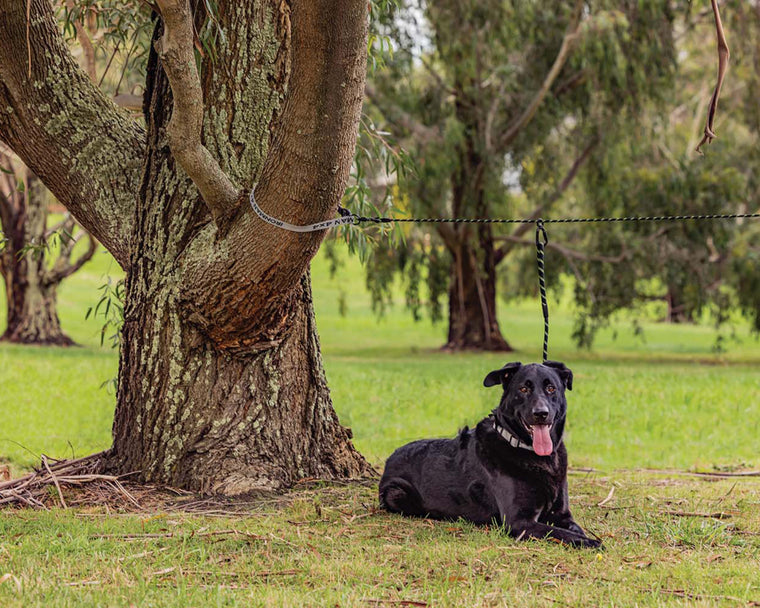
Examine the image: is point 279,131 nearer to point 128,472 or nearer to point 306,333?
point 306,333

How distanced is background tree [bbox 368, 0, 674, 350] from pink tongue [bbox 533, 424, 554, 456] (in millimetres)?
12623

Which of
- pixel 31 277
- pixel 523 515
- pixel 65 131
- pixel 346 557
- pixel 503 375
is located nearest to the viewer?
pixel 346 557

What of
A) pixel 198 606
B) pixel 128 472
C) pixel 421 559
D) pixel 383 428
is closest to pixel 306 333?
pixel 128 472

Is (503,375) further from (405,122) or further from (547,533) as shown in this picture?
(405,122)

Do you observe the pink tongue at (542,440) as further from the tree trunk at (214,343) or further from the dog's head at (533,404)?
the tree trunk at (214,343)

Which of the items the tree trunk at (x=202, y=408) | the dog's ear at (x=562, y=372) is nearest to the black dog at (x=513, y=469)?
the dog's ear at (x=562, y=372)

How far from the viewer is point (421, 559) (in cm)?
402

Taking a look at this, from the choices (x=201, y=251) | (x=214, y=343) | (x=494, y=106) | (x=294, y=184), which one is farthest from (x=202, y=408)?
(x=494, y=106)

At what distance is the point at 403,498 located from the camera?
4.99 meters

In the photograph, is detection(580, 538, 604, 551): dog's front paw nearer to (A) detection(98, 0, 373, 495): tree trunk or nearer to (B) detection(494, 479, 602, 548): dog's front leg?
(B) detection(494, 479, 602, 548): dog's front leg

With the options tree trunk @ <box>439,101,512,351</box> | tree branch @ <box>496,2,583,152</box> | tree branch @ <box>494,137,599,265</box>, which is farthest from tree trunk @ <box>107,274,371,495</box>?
tree branch @ <box>494,137,599,265</box>

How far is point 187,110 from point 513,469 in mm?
2346

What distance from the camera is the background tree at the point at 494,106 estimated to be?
1655 cm

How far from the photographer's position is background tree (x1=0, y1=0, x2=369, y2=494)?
5031 mm
